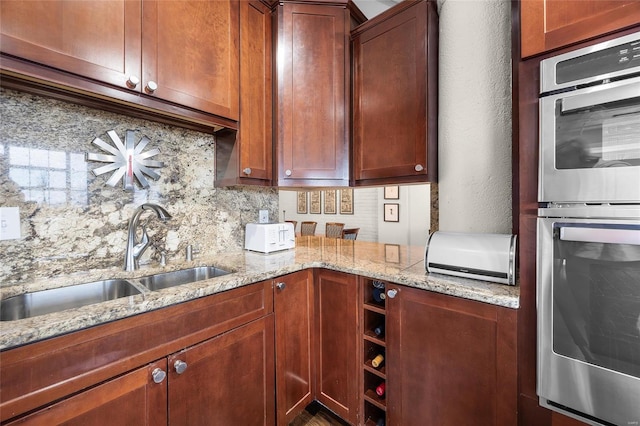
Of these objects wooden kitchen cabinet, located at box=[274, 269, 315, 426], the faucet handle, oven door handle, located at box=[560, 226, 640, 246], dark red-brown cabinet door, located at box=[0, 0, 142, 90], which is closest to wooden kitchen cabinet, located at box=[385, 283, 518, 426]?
oven door handle, located at box=[560, 226, 640, 246]

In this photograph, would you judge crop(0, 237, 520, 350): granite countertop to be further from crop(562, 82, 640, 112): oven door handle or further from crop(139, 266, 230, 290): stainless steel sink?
crop(562, 82, 640, 112): oven door handle

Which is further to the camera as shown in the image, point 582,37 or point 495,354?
point 495,354

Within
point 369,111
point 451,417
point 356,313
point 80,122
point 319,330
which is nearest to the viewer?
point 451,417

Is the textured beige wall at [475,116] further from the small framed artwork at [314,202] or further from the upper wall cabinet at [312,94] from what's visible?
the small framed artwork at [314,202]

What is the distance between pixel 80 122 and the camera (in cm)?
123

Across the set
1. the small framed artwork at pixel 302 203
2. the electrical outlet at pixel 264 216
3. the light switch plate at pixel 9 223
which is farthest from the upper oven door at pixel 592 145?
the small framed artwork at pixel 302 203

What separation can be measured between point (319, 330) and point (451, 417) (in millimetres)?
709

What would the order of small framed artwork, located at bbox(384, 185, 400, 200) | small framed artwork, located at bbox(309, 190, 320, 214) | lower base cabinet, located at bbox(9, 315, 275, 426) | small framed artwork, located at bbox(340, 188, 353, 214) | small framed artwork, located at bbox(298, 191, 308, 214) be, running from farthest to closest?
small framed artwork, located at bbox(298, 191, 308, 214) → small framed artwork, located at bbox(309, 190, 320, 214) → small framed artwork, located at bbox(340, 188, 353, 214) → small framed artwork, located at bbox(384, 185, 400, 200) → lower base cabinet, located at bbox(9, 315, 275, 426)

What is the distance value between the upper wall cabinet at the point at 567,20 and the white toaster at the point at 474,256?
700 millimetres

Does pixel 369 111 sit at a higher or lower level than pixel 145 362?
higher

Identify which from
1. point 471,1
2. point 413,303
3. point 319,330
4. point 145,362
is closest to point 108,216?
point 145,362

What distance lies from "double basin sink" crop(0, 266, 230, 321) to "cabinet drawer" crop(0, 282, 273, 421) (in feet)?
0.93

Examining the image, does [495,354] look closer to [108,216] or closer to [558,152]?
[558,152]

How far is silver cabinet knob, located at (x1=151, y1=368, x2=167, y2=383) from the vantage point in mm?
915
